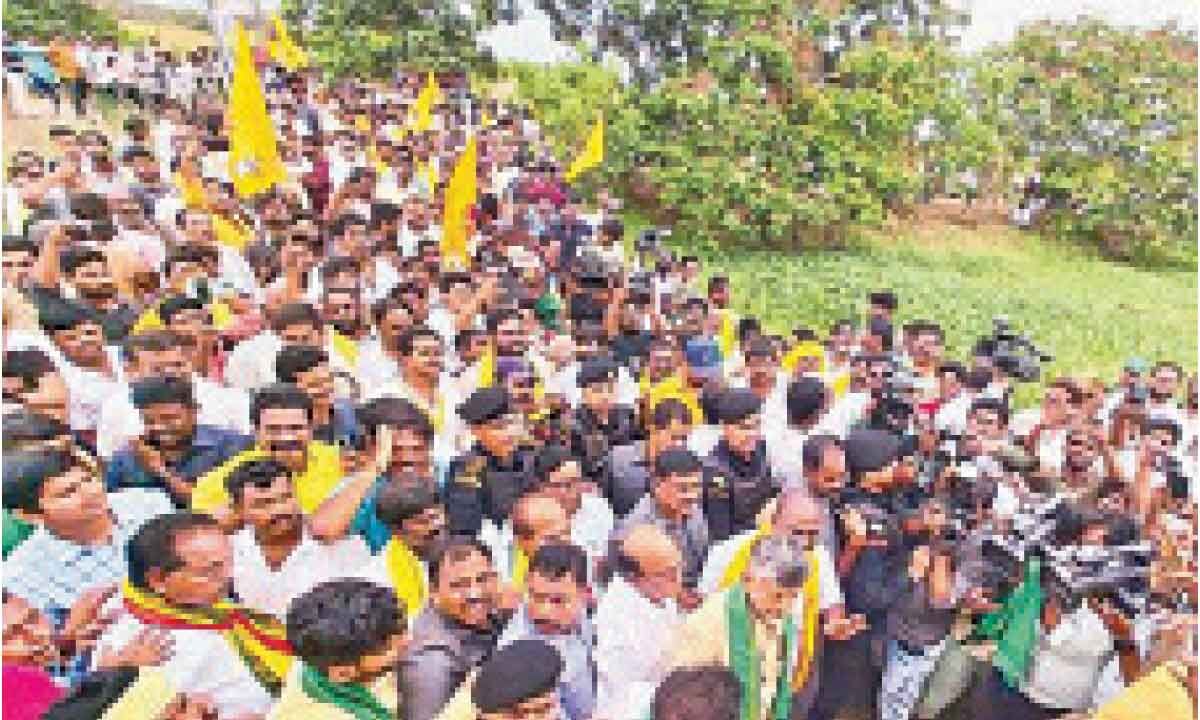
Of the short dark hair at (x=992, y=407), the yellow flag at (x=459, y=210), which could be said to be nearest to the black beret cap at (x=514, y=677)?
the short dark hair at (x=992, y=407)

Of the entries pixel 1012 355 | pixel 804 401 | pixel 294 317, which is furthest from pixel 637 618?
pixel 1012 355

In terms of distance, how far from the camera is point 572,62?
1747 cm

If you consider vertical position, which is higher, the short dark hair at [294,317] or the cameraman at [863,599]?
the short dark hair at [294,317]

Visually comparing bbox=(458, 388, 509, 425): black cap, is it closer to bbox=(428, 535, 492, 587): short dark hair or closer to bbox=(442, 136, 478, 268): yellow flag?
bbox=(428, 535, 492, 587): short dark hair

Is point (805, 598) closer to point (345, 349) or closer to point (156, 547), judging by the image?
point (156, 547)

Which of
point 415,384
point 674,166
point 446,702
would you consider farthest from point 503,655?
point 674,166

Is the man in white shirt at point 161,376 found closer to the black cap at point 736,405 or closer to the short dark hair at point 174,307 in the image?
the short dark hair at point 174,307

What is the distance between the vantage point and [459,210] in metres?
→ 6.69

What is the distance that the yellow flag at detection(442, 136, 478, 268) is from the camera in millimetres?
6574

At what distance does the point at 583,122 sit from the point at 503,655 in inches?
563

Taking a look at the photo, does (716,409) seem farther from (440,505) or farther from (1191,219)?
(1191,219)

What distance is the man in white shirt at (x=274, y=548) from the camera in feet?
9.43

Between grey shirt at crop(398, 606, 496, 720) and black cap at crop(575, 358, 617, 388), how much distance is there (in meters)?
1.89

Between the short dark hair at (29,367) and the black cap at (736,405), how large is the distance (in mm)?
2235
